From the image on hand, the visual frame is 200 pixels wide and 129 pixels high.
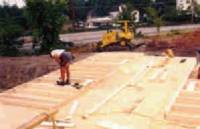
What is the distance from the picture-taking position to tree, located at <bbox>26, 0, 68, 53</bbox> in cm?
1798

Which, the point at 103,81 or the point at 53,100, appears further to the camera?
the point at 103,81

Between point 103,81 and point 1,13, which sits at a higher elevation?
point 1,13

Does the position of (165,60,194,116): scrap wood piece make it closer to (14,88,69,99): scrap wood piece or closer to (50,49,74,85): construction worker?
(14,88,69,99): scrap wood piece

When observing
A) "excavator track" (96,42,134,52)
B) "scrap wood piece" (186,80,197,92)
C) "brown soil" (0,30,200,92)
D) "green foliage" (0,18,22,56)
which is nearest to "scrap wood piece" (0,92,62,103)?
"scrap wood piece" (186,80,197,92)

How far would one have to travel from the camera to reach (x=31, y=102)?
26.9 ft

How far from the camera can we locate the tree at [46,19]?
59.0 ft

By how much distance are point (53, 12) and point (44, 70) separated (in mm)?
6353

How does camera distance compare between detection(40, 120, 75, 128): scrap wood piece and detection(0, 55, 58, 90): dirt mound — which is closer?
detection(40, 120, 75, 128): scrap wood piece

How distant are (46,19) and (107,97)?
1068cm

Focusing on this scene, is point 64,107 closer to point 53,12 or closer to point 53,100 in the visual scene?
point 53,100

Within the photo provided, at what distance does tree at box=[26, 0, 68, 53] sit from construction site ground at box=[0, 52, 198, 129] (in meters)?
6.70

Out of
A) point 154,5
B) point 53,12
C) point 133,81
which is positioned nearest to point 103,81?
point 133,81

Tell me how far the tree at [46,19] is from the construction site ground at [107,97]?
22.0ft

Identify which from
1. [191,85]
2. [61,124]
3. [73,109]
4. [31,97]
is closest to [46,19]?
[31,97]
